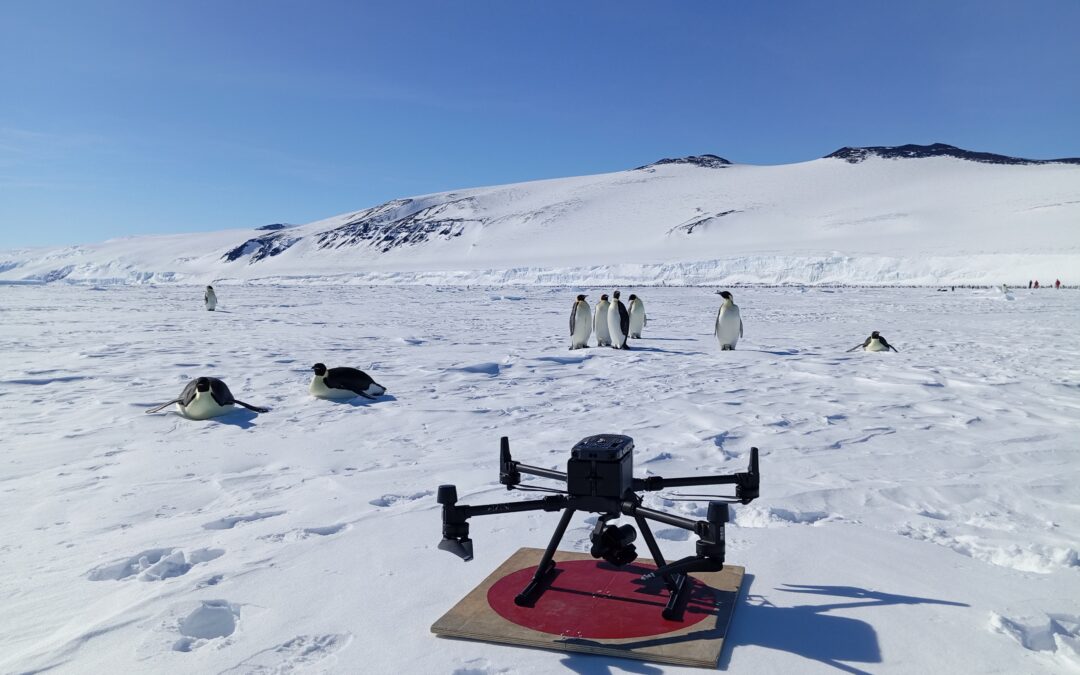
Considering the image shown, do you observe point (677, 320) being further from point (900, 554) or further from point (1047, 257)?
point (1047, 257)

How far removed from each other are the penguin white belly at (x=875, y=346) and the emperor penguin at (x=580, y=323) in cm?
433

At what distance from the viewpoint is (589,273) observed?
50.5 m

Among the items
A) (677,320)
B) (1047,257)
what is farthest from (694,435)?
(1047,257)

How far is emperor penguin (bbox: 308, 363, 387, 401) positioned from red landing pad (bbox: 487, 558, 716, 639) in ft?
15.7

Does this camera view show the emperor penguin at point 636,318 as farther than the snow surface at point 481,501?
Yes

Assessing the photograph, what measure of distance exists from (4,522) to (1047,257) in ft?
154

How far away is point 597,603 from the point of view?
101 inches

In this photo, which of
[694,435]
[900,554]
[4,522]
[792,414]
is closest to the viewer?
[900,554]

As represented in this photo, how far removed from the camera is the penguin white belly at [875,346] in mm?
11070

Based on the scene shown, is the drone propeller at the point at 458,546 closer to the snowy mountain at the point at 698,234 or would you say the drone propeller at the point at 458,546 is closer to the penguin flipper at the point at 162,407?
the penguin flipper at the point at 162,407

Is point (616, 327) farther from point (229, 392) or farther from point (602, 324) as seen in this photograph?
point (229, 392)

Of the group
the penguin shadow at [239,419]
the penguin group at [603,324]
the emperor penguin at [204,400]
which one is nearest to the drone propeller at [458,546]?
the penguin shadow at [239,419]

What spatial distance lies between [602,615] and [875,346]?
9.92 meters

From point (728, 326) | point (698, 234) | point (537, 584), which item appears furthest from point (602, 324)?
point (698, 234)
